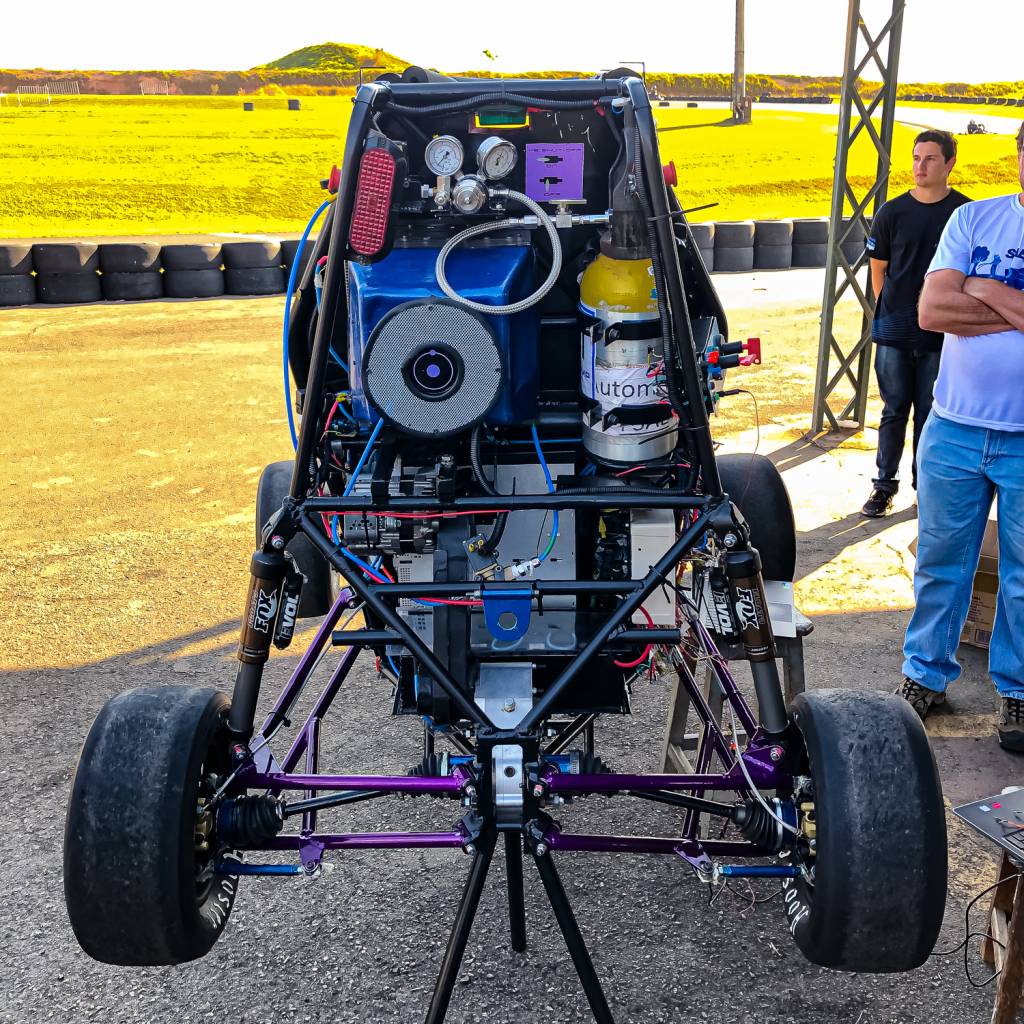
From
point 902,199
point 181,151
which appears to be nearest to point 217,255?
point 902,199

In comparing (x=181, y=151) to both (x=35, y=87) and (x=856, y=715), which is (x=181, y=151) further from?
(x=35, y=87)

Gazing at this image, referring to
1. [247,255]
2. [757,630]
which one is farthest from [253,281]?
[757,630]

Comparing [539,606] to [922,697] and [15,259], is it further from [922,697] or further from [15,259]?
[15,259]

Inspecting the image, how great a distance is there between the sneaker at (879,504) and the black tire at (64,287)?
10.3 m

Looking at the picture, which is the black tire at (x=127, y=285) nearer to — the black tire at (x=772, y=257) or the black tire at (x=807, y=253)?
the black tire at (x=772, y=257)

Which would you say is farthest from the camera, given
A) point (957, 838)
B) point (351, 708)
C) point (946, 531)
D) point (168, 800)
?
point (351, 708)

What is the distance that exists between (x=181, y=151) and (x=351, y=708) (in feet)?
80.8

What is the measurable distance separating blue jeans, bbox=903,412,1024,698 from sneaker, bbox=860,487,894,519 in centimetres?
222

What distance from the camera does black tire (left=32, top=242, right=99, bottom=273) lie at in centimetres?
1252

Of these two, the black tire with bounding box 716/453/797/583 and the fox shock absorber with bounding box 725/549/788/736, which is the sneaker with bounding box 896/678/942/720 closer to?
the black tire with bounding box 716/453/797/583

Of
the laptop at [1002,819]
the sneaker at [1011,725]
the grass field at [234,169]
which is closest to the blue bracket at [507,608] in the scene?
the laptop at [1002,819]

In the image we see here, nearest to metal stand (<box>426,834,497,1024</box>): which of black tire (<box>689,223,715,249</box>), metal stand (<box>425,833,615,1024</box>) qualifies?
metal stand (<box>425,833,615,1024</box>)

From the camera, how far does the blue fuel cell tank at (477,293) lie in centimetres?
242

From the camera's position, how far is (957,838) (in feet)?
10.2
